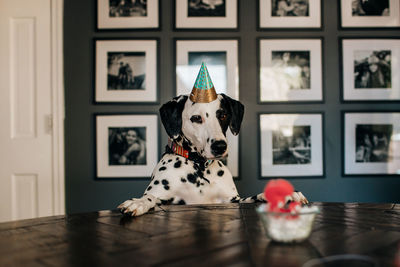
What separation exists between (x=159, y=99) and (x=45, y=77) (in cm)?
99

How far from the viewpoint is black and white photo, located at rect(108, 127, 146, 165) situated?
2867 millimetres

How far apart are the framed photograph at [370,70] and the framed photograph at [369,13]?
5.6 inches

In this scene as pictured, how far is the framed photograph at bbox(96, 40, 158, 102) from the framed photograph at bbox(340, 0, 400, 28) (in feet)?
5.50

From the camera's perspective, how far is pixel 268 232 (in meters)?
0.73

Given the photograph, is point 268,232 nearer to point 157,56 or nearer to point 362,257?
point 362,257

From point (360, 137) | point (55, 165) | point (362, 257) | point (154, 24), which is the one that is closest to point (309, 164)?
point (360, 137)

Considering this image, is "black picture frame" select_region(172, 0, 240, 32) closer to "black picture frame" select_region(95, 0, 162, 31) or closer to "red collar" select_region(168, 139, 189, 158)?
"black picture frame" select_region(95, 0, 162, 31)

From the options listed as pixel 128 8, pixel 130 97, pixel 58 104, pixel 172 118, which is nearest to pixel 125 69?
pixel 130 97

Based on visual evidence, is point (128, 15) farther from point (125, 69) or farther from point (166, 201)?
point (166, 201)

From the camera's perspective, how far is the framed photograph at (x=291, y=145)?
2877 millimetres

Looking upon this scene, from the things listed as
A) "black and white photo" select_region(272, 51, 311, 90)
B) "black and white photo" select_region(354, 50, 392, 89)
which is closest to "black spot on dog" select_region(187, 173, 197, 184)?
"black and white photo" select_region(272, 51, 311, 90)

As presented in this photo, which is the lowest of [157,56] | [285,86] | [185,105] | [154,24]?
[185,105]

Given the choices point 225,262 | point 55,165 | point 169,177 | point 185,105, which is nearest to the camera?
point 225,262

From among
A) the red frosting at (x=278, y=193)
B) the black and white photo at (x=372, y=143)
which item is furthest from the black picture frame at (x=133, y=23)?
the red frosting at (x=278, y=193)
